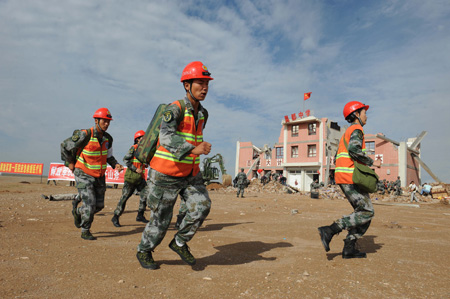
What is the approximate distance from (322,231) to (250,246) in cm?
111

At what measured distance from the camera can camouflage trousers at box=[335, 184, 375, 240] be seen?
3.75 metres

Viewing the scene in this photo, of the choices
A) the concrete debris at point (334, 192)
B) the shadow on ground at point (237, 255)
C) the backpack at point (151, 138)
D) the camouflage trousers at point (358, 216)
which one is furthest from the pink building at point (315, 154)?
the backpack at point (151, 138)

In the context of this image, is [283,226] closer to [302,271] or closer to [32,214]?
[302,271]

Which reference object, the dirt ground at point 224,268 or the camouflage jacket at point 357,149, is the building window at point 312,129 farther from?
the camouflage jacket at point 357,149

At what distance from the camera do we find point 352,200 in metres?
3.85

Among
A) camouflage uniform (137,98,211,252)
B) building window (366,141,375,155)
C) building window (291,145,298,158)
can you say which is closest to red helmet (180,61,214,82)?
camouflage uniform (137,98,211,252)

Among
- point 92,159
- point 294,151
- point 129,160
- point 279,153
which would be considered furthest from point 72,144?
point 279,153

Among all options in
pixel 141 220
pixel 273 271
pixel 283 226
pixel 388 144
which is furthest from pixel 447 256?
pixel 388 144

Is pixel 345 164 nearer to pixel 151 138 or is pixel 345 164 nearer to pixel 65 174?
pixel 151 138

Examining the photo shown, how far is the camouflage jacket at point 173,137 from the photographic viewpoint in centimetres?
285

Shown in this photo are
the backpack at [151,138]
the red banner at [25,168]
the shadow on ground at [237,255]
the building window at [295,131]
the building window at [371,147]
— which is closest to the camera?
the backpack at [151,138]

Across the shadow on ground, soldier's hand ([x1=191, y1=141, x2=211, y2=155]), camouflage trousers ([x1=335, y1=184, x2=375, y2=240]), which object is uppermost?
soldier's hand ([x1=191, y1=141, x2=211, y2=155])

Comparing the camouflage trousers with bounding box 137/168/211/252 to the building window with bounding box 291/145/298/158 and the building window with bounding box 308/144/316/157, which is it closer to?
the building window with bounding box 308/144/316/157

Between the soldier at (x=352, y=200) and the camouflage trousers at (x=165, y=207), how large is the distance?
5.63 feet
